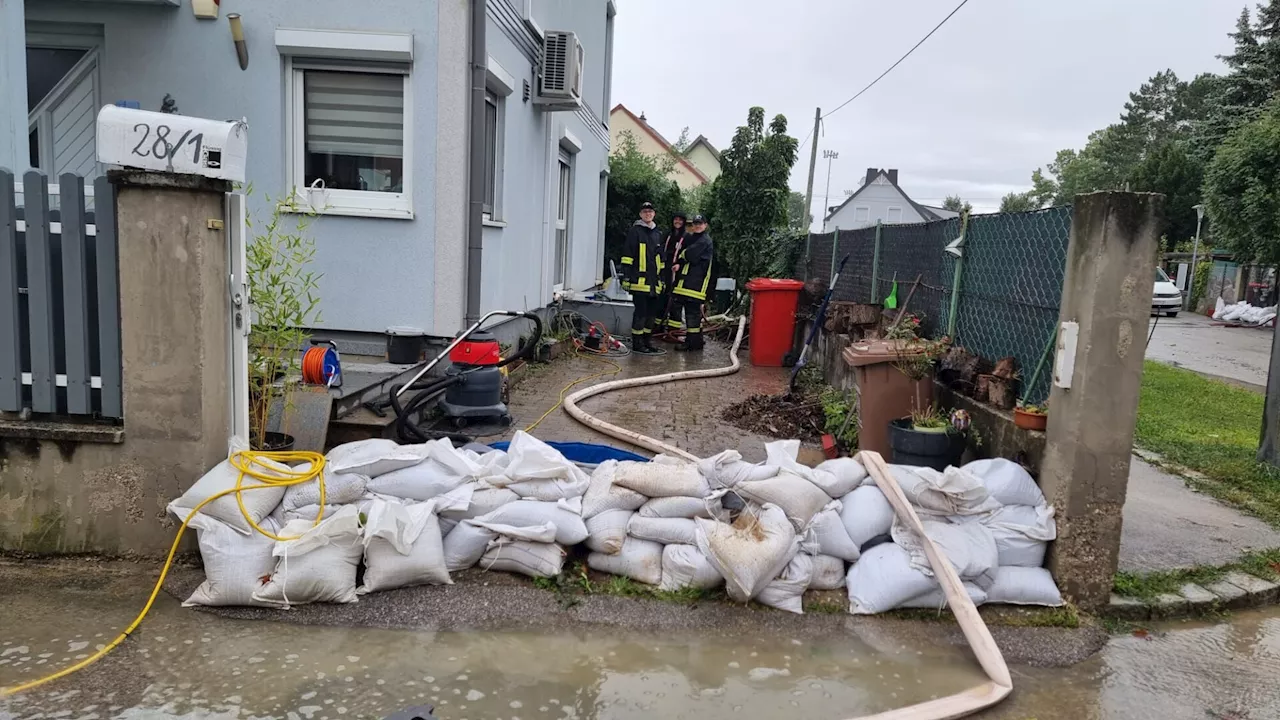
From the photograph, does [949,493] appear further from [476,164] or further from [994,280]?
[476,164]

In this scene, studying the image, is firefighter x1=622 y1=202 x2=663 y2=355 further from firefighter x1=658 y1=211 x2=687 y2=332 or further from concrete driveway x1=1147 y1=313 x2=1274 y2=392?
concrete driveway x1=1147 y1=313 x2=1274 y2=392

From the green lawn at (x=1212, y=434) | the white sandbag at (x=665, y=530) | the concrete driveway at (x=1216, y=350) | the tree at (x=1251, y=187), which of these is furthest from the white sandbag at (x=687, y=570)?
the tree at (x=1251, y=187)

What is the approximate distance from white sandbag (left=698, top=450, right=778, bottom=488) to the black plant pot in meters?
1.13

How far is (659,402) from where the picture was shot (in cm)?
754

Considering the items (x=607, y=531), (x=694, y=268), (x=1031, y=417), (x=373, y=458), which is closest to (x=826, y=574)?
(x=607, y=531)

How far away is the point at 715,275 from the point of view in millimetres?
15484

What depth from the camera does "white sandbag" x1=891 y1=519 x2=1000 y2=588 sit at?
11.5 feet

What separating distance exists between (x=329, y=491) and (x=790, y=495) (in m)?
2.01

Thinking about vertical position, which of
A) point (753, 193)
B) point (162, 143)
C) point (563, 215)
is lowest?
point (162, 143)

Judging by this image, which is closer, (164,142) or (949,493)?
(164,142)

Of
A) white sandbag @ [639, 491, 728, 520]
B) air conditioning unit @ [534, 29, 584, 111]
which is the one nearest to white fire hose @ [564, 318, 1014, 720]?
white sandbag @ [639, 491, 728, 520]

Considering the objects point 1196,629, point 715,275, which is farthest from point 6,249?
point 715,275

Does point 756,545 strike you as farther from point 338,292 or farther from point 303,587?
point 338,292

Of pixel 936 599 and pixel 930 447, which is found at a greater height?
pixel 930 447
